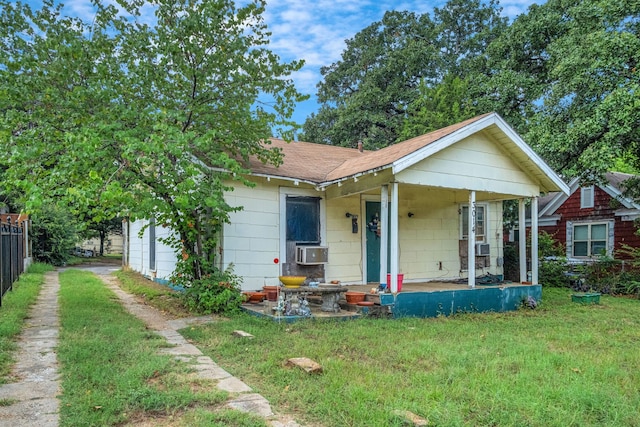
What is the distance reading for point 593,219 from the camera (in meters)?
16.6

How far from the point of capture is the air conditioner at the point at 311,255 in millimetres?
9312

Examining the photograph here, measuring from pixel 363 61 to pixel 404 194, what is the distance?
17.2 metres

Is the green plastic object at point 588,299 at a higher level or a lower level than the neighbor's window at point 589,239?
lower

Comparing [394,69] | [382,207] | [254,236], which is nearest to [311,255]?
[254,236]

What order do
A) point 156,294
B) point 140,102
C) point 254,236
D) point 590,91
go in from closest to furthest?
point 140,102 < point 254,236 < point 156,294 < point 590,91

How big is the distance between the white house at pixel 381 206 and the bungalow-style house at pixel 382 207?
2 centimetres

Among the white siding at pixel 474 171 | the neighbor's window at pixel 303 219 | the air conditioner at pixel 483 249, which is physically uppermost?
the white siding at pixel 474 171

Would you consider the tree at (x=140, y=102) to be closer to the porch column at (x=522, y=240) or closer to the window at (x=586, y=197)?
the porch column at (x=522, y=240)

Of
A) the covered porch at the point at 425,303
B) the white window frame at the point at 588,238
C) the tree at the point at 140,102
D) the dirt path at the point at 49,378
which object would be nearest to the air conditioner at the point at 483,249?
the covered porch at the point at 425,303

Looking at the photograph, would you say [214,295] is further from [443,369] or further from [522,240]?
[522,240]

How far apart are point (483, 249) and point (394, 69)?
47.0 ft

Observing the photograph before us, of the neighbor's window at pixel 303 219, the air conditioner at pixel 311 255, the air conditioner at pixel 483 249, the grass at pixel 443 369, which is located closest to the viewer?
the grass at pixel 443 369

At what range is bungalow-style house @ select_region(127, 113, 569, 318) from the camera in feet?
28.0

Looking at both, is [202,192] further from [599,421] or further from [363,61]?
[363,61]
